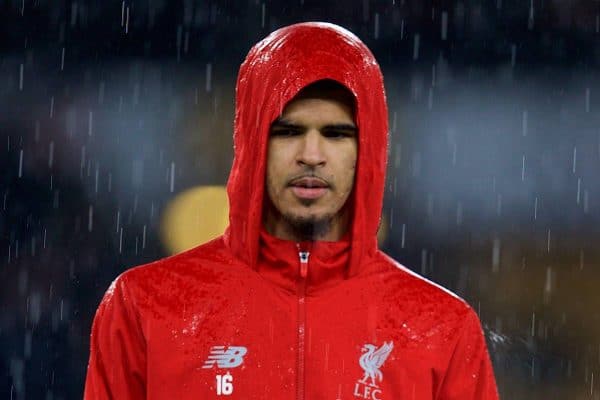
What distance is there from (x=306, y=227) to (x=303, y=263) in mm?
64

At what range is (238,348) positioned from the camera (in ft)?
5.57

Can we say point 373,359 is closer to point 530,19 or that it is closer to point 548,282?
point 548,282

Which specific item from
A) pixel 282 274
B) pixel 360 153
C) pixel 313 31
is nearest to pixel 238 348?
pixel 282 274

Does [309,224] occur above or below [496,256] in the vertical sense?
above

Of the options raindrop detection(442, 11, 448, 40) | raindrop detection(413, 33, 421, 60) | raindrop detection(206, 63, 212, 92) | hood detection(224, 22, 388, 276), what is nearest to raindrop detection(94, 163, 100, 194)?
raindrop detection(206, 63, 212, 92)

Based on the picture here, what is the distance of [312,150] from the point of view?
1.65 m

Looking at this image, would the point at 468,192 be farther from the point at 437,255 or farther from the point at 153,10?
the point at 153,10

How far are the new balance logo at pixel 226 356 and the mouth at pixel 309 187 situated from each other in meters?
Answer: 0.29

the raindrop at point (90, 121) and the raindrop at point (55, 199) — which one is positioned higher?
the raindrop at point (90, 121)

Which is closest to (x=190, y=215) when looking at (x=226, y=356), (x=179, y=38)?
(x=179, y=38)

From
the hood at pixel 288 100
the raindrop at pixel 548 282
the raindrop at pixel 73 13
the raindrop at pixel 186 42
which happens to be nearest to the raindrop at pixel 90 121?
the raindrop at pixel 73 13

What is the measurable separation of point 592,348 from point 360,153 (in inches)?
116

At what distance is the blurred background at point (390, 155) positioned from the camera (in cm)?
405

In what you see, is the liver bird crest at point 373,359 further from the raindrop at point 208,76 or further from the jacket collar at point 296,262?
the raindrop at point 208,76
